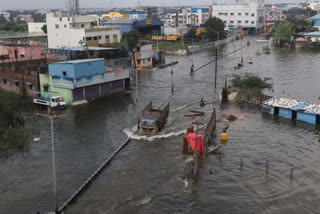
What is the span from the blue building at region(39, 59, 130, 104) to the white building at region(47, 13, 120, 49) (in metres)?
21.8

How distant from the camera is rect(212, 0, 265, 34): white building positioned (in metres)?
114

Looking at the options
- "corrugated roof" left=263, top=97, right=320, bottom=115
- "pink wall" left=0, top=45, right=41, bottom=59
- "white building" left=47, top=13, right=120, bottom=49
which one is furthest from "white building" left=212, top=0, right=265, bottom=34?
"corrugated roof" left=263, top=97, right=320, bottom=115

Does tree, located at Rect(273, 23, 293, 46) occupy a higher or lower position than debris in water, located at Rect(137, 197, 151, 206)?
higher

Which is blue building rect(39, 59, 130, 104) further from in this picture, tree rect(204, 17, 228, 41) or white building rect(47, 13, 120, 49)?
tree rect(204, 17, 228, 41)

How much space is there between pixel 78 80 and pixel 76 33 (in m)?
28.2

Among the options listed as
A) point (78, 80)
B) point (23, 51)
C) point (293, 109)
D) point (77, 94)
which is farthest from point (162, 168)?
point (23, 51)

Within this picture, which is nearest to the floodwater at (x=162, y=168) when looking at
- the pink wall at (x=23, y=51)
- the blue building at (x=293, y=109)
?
the blue building at (x=293, y=109)

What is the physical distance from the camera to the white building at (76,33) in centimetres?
5759

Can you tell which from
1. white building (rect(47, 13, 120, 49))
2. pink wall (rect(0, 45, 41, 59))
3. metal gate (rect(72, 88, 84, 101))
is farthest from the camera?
white building (rect(47, 13, 120, 49))

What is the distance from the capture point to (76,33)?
58.2m

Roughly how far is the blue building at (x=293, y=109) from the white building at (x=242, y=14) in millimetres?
85908

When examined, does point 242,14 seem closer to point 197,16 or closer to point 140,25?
point 197,16

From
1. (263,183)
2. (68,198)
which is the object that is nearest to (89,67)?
(68,198)

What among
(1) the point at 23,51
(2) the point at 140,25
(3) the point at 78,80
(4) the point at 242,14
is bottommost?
(3) the point at 78,80
